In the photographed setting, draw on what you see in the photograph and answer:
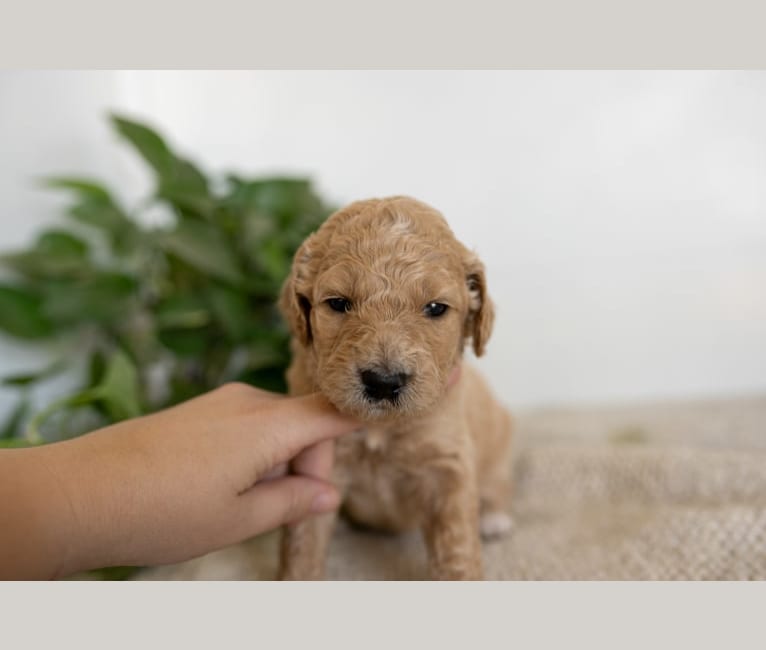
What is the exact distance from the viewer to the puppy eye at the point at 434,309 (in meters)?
1.14

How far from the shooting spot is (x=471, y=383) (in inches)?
61.4

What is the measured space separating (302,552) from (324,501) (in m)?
0.13

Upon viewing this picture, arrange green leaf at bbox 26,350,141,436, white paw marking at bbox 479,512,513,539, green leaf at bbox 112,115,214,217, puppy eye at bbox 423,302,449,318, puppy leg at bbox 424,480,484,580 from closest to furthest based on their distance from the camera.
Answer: puppy eye at bbox 423,302,449,318, puppy leg at bbox 424,480,484,580, green leaf at bbox 26,350,141,436, white paw marking at bbox 479,512,513,539, green leaf at bbox 112,115,214,217

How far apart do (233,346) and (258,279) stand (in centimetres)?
25

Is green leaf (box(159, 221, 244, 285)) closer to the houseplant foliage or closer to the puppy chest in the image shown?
the houseplant foliage

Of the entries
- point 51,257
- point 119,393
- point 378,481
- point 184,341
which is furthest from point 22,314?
point 378,481

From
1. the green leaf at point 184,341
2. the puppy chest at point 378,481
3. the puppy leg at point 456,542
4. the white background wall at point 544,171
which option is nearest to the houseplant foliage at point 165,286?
the green leaf at point 184,341

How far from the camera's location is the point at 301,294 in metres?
1.22

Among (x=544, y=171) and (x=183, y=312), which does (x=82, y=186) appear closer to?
(x=183, y=312)

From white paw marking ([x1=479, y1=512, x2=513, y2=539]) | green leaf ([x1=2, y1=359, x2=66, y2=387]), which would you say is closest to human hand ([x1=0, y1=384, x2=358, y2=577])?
white paw marking ([x1=479, y1=512, x2=513, y2=539])

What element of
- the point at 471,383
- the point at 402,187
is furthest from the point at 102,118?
the point at 471,383

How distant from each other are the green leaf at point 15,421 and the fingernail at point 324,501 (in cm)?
121

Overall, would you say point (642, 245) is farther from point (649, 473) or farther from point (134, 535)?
point (134, 535)

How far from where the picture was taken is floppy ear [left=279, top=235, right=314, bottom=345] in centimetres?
121
